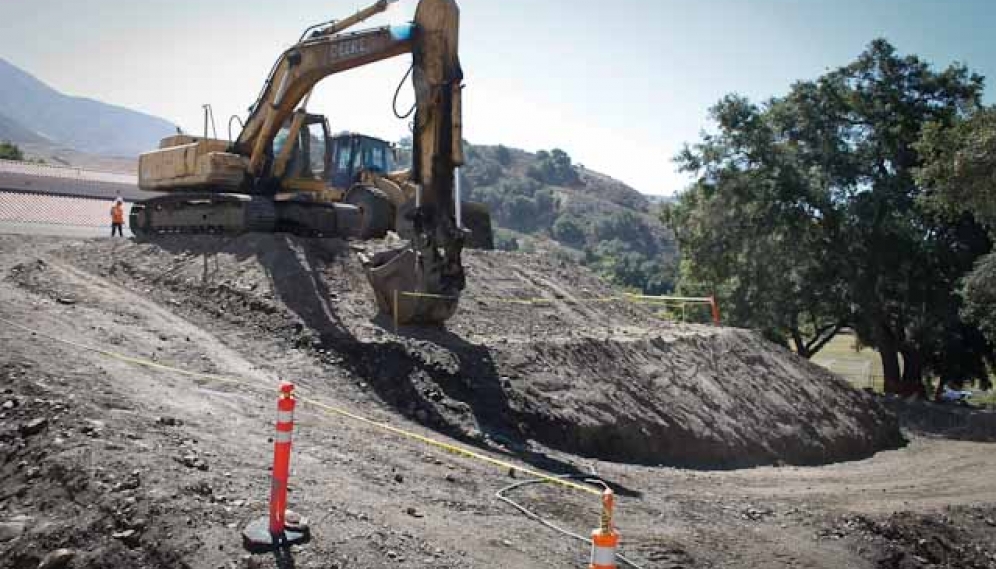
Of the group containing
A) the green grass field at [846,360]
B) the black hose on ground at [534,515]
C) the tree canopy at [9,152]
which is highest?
the tree canopy at [9,152]

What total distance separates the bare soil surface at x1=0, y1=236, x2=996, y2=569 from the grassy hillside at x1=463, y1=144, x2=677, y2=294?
264 feet

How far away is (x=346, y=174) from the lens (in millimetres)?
19438

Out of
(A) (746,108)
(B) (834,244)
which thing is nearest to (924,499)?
(B) (834,244)

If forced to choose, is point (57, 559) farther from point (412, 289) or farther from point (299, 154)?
point (299, 154)

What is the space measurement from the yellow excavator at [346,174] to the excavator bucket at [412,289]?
2cm

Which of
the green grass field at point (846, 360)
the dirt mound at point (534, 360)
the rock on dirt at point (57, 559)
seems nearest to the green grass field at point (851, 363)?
the green grass field at point (846, 360)

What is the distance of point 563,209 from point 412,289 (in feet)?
439

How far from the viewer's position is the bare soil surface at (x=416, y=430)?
223 inches

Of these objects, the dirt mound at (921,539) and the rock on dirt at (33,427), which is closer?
the rock on dirt at (33,427)

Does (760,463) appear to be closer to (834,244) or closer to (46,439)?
(46,439)

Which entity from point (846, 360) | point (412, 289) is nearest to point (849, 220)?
point (412, 289)

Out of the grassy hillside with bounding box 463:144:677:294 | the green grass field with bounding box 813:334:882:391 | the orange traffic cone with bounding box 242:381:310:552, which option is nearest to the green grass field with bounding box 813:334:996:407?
the green grass field with bounding box 813:334:882:391

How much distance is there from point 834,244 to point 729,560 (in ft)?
64.5

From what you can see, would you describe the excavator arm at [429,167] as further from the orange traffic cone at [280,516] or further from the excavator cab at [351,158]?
the orange traffic cone at [280,516]
